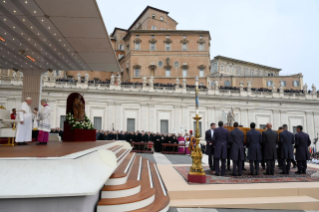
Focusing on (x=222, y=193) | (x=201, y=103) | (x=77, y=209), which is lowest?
(x=222, y=193)

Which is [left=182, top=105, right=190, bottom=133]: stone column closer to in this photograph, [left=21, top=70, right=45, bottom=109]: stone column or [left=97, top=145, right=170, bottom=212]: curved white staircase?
[left=21, top=70, right=45, bottom=109]: stone column

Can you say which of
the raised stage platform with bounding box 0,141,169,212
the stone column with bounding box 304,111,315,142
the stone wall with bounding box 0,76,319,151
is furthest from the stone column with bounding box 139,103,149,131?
the raised stage platform with bounding box 0,141,169,212

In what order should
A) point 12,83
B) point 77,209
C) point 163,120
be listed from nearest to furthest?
point 77,209, point 12,83, point 163,120

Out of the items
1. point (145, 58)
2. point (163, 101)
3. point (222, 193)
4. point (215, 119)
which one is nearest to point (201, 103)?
point (215, 119)

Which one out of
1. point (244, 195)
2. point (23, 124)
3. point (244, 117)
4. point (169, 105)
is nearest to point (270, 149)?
point (244, 195)

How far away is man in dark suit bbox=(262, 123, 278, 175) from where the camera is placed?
30.5 ft

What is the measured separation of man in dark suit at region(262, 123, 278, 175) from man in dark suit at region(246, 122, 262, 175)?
30 cm

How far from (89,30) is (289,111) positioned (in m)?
35.8

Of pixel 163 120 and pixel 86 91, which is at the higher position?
pixel 86 91

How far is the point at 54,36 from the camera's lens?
9734 millimetres

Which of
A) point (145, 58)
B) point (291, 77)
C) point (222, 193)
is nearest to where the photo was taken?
point (222, 193)

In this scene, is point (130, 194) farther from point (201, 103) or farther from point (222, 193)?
point (201, 103)

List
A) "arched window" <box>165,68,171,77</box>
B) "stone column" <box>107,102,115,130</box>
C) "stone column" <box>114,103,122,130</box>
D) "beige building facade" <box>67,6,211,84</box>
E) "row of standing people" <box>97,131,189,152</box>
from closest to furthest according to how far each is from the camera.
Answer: "row of standing people" <box>97,131,189,152</box>
"stone column" <box>107,102,115,130</box>
"stone column" <box>114,103,122,130</box>
"beige building facade" <box>67,6,211,84</box>
"arched window" <box>165,68,171,77</box>

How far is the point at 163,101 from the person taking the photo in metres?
32.7
